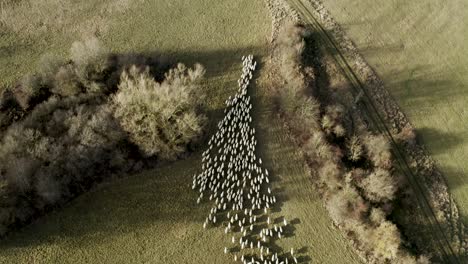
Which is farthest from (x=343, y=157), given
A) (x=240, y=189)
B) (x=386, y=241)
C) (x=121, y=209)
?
(x=121, y=209)

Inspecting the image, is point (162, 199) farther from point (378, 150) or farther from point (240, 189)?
point (378, 150)

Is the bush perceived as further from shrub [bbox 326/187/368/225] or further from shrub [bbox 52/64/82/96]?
shrub [bbox 326/187/368/225]

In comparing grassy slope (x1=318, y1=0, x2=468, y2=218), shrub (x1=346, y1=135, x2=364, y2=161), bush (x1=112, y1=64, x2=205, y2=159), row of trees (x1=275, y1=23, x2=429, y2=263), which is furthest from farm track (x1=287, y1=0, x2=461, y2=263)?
bush (x1=112, y1=64, x2=205, y2=159)

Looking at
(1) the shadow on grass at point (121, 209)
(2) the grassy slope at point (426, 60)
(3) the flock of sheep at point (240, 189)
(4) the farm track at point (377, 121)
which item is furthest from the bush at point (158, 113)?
(2) the grassy slope at point (426, 60)

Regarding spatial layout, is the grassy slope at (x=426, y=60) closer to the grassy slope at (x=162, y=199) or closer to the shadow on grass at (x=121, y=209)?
the grassy slope at (x=162, y=199)

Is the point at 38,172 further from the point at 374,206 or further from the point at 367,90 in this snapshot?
the point at 367,90

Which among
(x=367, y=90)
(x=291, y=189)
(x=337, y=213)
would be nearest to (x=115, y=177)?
(x=291, y=189)
